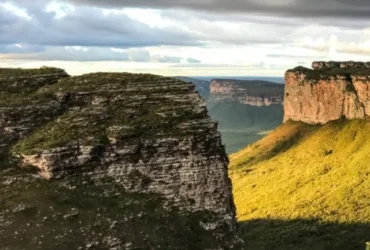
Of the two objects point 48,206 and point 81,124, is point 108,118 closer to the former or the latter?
point 81,124

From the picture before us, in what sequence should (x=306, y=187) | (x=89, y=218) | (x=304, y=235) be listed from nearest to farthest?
(x=89, y=218)
(x=304, y=235)
(x=306, y=187)

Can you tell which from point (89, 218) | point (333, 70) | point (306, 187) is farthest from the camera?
point (333, 70)

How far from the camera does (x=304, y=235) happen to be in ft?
315

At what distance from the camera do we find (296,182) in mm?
124375

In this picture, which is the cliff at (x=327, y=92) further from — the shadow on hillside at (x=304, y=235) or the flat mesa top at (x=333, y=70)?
the shadow on hillside at (x=304, y=235)

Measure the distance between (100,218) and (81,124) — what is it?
8355mm

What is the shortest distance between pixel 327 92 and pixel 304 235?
70814 millimetres

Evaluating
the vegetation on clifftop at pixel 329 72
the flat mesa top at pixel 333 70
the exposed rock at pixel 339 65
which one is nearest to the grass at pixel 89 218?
the vegetation on clifftop at pixel 329 72

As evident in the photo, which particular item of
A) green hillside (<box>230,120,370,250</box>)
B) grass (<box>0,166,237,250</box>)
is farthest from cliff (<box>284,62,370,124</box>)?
grass (<box>0,166,237,250</box>)

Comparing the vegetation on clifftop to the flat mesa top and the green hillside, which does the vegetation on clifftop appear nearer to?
the flat mesa top

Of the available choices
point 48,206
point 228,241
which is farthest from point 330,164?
point 48,206

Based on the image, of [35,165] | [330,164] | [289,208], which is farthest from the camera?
[330,164]

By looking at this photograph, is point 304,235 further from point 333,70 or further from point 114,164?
point 333,70

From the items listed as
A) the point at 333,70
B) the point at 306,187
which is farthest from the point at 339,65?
the point at 306,187
